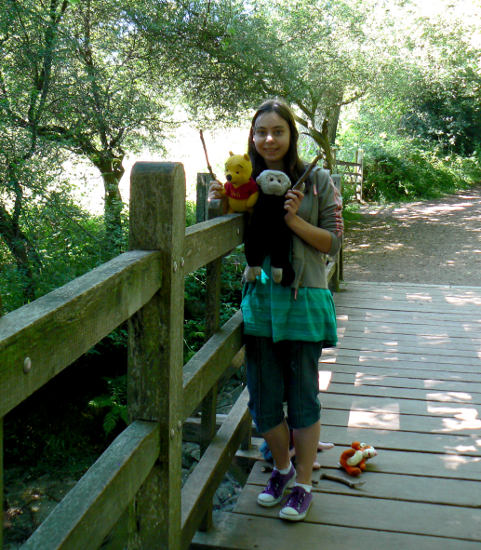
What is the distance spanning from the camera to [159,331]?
1850 millimetres

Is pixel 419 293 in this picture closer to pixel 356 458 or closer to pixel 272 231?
pixel 356 458

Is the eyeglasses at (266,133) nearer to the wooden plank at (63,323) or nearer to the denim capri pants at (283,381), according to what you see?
the denim capri pants at (283,381)

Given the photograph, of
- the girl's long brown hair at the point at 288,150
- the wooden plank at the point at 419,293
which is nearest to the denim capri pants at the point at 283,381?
the girl's long brown hair at the point at 288,150

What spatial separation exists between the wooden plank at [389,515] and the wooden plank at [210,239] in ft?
3.75

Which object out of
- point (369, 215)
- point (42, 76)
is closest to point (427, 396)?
point (42, 76)

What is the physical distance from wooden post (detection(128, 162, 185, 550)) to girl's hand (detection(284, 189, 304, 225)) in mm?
716

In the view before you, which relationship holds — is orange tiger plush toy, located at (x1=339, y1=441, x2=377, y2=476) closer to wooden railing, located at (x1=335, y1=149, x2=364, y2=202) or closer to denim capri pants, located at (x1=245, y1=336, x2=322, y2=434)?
denim capri pants, located at (x1=245, y1=336, x2=322, y2=434)

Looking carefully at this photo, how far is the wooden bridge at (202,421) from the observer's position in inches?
50.7

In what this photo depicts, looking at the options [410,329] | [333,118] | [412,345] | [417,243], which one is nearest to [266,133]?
[412,345]

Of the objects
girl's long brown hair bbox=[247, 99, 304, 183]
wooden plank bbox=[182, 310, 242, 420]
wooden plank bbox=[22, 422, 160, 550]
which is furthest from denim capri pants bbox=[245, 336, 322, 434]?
wooden plank bbox=[22, 422, 160, 550]

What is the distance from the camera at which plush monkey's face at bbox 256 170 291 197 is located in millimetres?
2609

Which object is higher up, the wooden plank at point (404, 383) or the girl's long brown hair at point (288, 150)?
the girl's long brown hair at point (288, 150)

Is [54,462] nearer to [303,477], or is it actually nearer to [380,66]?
[303,477]

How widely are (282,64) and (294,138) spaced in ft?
26.6
